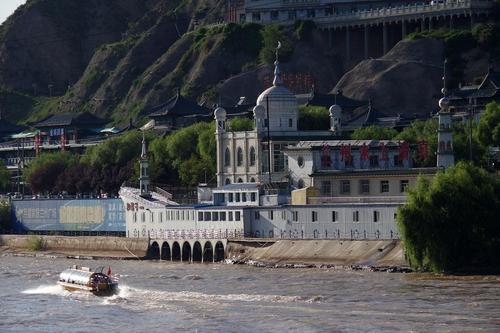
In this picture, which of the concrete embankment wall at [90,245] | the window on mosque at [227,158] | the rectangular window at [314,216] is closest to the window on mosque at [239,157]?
the window on mosque at [227,158]

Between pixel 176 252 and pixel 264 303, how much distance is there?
4374cm

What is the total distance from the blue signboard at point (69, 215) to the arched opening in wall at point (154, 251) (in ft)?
37.2

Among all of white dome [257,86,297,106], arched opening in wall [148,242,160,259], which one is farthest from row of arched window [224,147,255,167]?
arched opening in wall [148,242,160,259]

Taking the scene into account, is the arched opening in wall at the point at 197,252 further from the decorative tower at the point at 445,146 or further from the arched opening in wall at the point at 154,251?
the decorative tower at the point at 445,146

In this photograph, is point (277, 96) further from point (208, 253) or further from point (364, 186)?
point (364, 186)

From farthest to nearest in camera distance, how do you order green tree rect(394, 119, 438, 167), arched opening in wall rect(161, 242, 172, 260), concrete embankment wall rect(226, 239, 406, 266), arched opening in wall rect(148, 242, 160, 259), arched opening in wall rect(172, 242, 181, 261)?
green tree rect(394, 119, 438, 167) → arched opening in wall rect(148, 242, 160, 259) → arched opening in wall rect(161, 242, 172, 260) → arched opening in wall rect(172, 242, 181, 261) → concrete embankment wall rect(226, 239, 406, 266)

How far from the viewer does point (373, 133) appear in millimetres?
173250

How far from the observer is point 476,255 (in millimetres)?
116875

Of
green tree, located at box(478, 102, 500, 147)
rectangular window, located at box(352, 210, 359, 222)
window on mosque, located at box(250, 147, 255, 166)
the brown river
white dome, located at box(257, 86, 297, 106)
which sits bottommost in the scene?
the brown river

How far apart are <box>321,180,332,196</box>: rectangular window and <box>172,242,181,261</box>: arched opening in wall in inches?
495

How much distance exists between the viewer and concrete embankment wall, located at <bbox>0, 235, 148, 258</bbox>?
15175 centimetres

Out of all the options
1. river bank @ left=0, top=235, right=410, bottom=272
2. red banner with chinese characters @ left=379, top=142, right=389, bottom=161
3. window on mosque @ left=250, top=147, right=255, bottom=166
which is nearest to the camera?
river bank @ left=0, top=235, right=410, bottom=272

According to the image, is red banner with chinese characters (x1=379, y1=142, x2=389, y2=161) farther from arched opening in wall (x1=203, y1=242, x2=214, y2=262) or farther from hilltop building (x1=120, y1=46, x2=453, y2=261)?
arched opening in wall (x1=203, y1=242, x2=214, y2=262)

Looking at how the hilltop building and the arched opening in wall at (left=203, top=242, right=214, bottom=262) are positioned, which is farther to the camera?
the arched opening in wall at (left=203, top=242, right=214, bottom=262)
